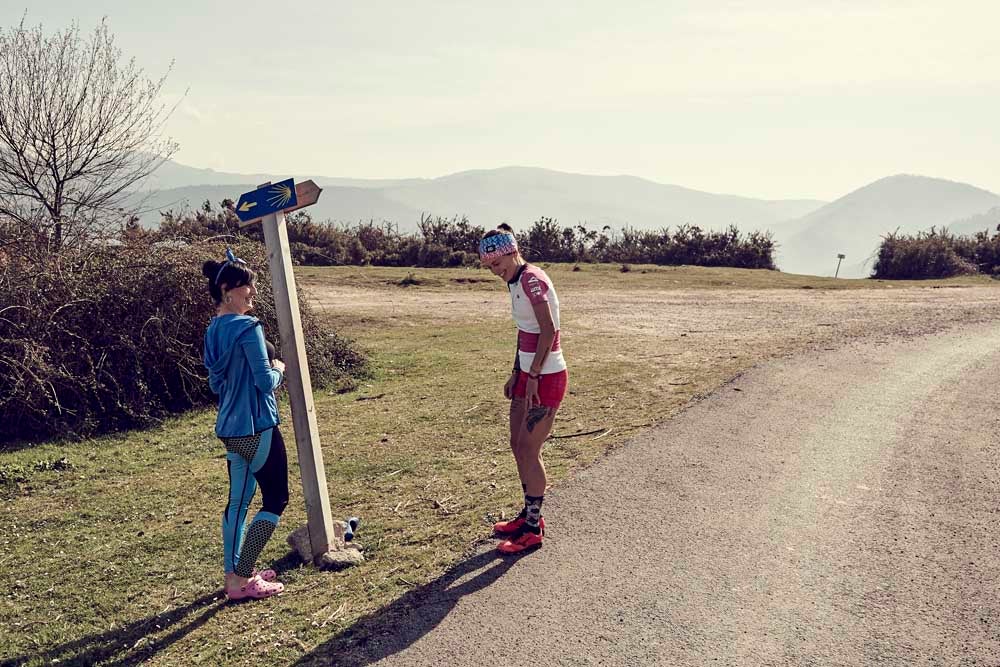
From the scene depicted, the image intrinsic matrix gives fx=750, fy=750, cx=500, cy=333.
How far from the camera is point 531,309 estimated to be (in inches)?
191

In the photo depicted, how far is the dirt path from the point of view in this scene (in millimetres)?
3959

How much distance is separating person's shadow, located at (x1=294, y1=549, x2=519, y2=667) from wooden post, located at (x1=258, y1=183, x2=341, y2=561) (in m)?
0.95

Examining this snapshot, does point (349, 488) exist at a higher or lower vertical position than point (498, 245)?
lower

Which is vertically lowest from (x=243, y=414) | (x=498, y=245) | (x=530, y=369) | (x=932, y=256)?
(x=243, y=414)

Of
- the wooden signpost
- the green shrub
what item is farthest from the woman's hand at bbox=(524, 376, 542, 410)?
the green shrub

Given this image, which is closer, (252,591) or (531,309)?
(252,591)

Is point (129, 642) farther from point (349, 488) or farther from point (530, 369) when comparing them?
point (530, 369)

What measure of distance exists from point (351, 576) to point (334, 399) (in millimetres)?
5658

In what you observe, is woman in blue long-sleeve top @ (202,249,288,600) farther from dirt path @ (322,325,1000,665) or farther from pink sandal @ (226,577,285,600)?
dirt path @ (322,325,1000,665)

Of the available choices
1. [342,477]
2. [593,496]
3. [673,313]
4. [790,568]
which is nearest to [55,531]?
[342,477]

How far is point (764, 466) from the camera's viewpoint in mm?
6641

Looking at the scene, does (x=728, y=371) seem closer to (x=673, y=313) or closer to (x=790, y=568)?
(x=790, y=568)

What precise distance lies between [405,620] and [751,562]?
2.23m

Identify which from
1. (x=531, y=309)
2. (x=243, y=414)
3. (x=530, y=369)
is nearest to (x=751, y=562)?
(x=530, y=369)
